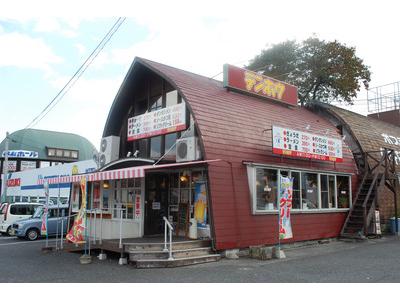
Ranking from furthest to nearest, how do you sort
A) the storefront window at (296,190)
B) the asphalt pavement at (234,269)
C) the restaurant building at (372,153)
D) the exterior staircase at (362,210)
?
the restaurant building at (372,153) → the exterior staircase at (362,210) → the storefront window at (296,190) → the asphalt pavement at (234,269)

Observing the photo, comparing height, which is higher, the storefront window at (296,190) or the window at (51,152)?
the window at (51,152)

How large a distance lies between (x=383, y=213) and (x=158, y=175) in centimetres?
1137

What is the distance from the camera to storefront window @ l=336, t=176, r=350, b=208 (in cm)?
1640

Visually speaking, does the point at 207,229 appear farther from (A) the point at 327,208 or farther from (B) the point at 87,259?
(A) the point at 327,208

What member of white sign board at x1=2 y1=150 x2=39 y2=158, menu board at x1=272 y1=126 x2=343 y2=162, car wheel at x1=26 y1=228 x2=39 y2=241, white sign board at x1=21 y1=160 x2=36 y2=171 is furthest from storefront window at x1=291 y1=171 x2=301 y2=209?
white sign board at x1=21 y1=160 x2=36 y2=171

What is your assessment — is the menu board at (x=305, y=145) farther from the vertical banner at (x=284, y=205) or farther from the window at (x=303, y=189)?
the vertical banner at (x=284, y=205)

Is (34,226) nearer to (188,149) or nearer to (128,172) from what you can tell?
(128,172)

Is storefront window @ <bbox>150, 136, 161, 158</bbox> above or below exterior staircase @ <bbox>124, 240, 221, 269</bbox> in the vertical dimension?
above

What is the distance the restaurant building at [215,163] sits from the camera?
1179 cm

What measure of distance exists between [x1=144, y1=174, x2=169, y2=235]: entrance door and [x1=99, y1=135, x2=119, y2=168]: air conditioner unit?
3.26 m

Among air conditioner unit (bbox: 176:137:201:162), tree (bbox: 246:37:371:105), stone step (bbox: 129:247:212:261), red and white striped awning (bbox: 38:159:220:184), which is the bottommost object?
stone step (bbox: 129:247:212:261)

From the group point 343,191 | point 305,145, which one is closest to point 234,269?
point 305,145

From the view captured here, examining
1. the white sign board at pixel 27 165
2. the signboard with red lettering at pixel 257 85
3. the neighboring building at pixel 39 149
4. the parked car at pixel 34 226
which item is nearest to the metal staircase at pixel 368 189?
the signboard with red lettering at pixel 257 85

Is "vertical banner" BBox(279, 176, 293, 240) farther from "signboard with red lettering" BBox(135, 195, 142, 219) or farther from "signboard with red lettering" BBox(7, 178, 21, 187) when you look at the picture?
"signboard with red lettering" BBox(7, 178, 21, 187)
